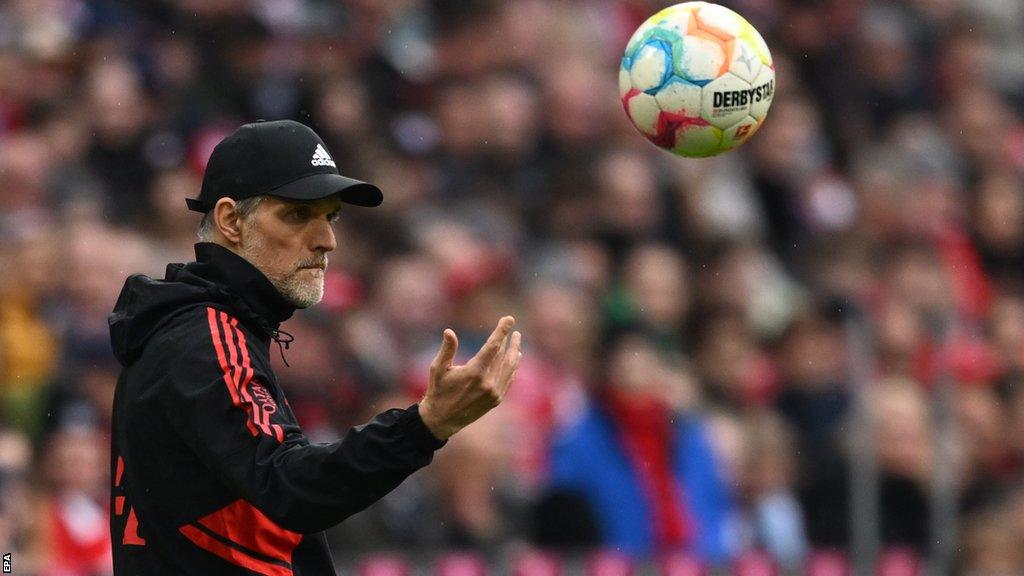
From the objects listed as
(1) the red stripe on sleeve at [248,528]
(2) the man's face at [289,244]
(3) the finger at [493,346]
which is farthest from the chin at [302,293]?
(3) the finger at [493,346]

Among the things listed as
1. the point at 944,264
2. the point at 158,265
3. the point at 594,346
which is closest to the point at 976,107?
the point at 944,264

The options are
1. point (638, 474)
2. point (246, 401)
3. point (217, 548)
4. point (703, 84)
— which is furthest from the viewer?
point (638, 474)

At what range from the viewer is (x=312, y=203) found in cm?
447

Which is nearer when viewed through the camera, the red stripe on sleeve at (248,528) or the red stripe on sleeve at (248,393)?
the red stripe on sleeve at (248,393)

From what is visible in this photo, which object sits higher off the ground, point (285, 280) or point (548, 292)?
point (548, 292)

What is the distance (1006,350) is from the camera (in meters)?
10.9

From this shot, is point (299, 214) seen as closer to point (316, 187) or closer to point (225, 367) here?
point (316, 187)

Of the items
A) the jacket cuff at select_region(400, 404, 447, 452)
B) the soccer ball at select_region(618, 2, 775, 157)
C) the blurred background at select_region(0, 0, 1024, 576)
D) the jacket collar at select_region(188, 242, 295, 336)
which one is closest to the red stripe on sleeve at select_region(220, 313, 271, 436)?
the jacket collar at select_region(188, 242, 295, 336)

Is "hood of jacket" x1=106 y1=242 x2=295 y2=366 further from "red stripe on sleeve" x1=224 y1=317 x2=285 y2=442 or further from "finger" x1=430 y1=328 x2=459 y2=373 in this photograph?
"finger" x1=430 y1=328 x2=459 y2=373

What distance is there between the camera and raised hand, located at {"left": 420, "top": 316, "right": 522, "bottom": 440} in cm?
393

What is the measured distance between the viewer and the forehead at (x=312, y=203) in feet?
14.5

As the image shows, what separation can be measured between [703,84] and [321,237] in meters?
1.76

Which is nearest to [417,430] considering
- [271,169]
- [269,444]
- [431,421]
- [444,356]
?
[431,421]

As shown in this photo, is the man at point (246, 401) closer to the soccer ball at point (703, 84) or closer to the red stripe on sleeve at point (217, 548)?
the red stripe on sleeve at point (217, 548)
